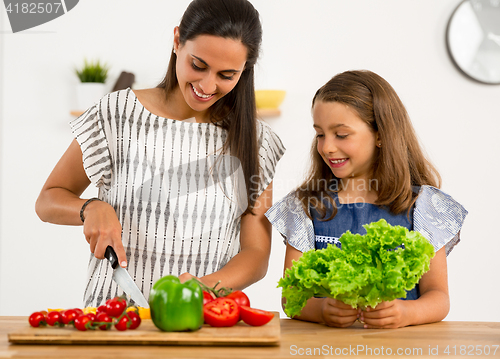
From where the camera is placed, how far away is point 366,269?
102cm

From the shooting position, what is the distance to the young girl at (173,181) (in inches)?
56.2

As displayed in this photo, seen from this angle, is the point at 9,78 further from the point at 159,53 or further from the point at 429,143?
the point at 429,143

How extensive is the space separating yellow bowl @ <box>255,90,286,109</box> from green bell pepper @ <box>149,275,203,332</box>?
6.56 ft

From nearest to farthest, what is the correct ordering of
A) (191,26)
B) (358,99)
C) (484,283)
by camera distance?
(191,26), (358,99), (484,283)

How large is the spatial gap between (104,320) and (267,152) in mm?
772

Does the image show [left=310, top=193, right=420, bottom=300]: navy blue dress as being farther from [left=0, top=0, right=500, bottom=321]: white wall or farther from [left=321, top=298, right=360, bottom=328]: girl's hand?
[left=0, top=0, right=500, bottom=321]: white wall

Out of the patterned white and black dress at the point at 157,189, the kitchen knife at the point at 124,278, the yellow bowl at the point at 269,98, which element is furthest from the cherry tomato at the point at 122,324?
the yellow bowl at the point at 269,98

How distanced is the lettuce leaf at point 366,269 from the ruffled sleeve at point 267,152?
45 cm

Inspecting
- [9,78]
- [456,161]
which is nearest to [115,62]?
[9,78]

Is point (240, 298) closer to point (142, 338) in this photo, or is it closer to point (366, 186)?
point (142, 338)

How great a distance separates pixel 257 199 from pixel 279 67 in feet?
5.48

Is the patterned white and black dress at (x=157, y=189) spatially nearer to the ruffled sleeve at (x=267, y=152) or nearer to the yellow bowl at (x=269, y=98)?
the ruffled sleeve at (x=267, y=152)

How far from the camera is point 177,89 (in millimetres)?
1496

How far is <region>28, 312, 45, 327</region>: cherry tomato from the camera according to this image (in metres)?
0.97
